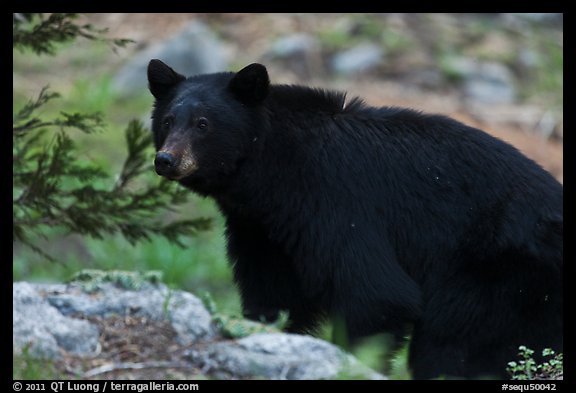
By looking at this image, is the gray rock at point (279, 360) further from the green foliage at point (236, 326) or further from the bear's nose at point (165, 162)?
the bear's nose at point (165, 162)

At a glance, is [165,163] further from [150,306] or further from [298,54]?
[298,54]

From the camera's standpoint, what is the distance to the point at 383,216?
6316mm

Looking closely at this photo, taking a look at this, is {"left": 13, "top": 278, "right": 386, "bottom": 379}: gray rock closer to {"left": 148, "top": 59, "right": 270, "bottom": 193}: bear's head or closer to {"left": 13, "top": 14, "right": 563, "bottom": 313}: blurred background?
{"left": 148, "top": 59, "right": 270, "bottom": 193}: bear's head

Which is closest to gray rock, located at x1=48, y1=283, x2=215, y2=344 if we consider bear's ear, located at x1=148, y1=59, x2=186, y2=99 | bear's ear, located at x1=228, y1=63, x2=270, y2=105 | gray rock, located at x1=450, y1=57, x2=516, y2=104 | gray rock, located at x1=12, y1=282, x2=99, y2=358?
gray rock, located at x1=12, y1=282, x2=99, y2=358

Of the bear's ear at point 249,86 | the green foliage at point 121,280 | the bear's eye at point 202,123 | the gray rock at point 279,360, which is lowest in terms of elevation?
the gray rock at point 279,360

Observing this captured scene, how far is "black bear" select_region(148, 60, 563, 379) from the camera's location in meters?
6.15

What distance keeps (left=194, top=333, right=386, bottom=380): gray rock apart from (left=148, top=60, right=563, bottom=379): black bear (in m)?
1.21

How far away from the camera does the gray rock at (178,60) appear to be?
1463cm

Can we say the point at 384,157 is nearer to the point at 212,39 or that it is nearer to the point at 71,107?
the point at 71,107

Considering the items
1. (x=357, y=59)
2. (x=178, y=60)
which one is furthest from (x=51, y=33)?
(x=357, y=59)


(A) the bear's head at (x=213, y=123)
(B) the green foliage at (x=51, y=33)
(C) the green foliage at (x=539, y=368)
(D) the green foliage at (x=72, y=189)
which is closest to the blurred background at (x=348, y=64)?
(D) the green foliage at (x=72, y=189)
